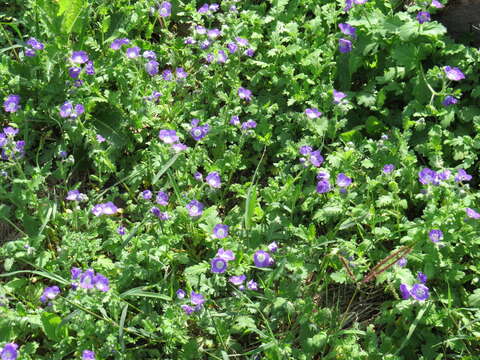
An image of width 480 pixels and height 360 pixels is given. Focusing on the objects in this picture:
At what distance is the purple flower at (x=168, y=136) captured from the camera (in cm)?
331

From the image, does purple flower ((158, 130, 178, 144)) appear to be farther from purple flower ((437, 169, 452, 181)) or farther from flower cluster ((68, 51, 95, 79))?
purple flower ((437, 169, 452, 181))

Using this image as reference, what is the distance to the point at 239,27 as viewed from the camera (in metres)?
3.85

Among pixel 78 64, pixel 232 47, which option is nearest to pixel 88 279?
pixel 78 64

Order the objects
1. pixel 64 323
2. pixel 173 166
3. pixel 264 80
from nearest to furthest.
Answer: pixel 64 323 < pixel 173 166 < pixel 264 80

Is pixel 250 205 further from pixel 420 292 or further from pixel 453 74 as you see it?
pixel 453 74

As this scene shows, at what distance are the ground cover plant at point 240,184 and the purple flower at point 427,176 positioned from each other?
0.08 ft

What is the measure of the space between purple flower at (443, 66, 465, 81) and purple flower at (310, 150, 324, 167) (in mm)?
889

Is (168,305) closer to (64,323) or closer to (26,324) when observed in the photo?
(64,323)

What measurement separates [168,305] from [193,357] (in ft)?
0.90

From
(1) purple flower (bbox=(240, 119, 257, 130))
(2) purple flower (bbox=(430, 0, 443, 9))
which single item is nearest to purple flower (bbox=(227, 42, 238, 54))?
(1) purple flower (bbox=(240, 119, 257, 130))

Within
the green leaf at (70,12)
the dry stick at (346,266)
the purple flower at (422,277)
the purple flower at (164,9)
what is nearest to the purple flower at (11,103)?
the green leaf at (70,12)

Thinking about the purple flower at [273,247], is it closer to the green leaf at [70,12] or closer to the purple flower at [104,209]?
the purple flower at [104,209]

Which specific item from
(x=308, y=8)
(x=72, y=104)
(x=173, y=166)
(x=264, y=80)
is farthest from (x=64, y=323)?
(x=308, y=8)

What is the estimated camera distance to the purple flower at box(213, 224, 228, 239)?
2953 mm
